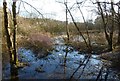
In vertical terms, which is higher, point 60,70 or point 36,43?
point 60,70

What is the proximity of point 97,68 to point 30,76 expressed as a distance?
4537 millimetres

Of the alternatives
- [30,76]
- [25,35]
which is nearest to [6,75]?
[30,76]

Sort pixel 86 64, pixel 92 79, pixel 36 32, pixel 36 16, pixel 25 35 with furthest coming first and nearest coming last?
pixel 36 32
pixel 25 35
pixel 86 64
pixel 36 16
pixel 92 79

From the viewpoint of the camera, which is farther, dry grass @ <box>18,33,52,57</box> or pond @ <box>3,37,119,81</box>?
dry grass @ <box>18,33,52,57</box>

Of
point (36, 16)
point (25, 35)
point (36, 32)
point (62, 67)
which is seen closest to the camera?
point (36, 16)

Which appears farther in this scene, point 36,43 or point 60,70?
point 36,43

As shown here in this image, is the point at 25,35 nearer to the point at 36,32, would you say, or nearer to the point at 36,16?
the point at 36,32

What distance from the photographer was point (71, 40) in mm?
29016

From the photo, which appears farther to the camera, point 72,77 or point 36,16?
point 36,16

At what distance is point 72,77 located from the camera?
12219mm

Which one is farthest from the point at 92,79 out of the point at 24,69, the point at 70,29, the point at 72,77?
the point at 70,29

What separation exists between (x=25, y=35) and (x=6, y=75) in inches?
529

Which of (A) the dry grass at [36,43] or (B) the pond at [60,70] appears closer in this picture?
(B) the pond at [60,70]

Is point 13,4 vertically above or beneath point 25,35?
above
